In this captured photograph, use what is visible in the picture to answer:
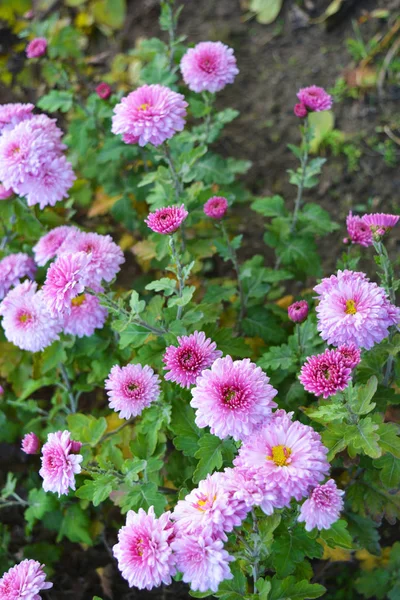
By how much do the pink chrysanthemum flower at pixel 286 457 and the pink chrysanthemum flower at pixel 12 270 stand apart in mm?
1128

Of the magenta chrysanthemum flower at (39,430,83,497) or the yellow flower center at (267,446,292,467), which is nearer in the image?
the yellow flower center at (267,446,292,467)

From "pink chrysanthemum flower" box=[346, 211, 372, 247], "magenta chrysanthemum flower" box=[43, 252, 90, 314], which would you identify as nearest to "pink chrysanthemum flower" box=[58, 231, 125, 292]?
"magenta chrysanthemum flower" box=[43, 252, 90, 314]

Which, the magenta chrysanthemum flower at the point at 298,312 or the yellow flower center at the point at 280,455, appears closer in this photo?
the yellow flower center at the point at 280,455

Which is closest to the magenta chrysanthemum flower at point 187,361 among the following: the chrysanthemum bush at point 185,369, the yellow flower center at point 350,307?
the chrysanthemum bush at point 185,369

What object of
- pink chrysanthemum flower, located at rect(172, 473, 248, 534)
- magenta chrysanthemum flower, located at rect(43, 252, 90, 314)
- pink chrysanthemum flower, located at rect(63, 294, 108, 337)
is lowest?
pink chrysanthemum flower, located at rect(63, 294, 108, 337)

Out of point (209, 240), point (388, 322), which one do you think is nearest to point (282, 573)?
point (388, 322)

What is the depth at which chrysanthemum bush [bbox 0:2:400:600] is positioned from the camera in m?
1.28

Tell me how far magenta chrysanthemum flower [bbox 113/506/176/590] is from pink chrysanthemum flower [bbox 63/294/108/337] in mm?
756

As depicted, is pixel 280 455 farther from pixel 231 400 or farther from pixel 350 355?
pixel 350 355

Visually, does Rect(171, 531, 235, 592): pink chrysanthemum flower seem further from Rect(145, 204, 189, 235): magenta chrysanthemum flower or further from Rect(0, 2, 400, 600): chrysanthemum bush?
Rect(145, 204, 189, 235): magenta chrysanthemum flower

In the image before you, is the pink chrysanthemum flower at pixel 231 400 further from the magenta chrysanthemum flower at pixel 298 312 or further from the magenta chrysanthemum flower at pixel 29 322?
the magenta chrysanthemum flower at pixel 29 322

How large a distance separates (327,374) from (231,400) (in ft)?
0.74

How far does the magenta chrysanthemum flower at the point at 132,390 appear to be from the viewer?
1.55 meters

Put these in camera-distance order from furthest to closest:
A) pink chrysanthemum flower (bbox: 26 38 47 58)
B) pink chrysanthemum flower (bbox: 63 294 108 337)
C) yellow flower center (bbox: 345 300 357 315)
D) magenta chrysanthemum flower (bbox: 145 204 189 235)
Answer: pink chrysanthemum flower (bbox: 26 38 47 58) < pink chrysanthemum flower (bbox: 63 294 108 337) < magenta chrysanthemum flower (bbox: 145 204 189 235) < yellow flower center (bbox: 345 300 357 315)
